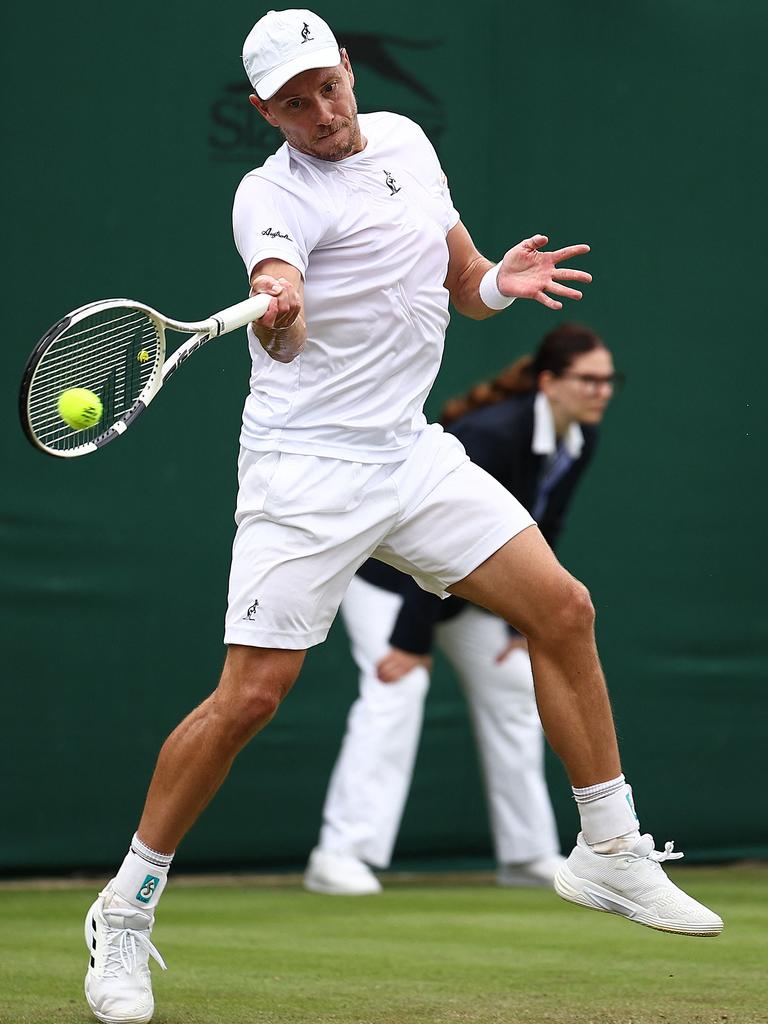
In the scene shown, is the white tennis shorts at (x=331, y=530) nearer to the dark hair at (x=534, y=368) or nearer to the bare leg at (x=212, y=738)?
the bare leg at (x=212, y=738)

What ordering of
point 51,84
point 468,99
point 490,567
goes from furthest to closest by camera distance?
point 468,99 < point 51,84 < point 490,567

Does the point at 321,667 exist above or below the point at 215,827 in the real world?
above

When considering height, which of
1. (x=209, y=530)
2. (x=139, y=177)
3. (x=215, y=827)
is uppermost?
(x=139, y=177)

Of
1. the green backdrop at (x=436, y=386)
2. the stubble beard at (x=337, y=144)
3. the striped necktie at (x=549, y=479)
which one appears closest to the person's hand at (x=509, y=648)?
the striped necktie at (x=549, y=479)

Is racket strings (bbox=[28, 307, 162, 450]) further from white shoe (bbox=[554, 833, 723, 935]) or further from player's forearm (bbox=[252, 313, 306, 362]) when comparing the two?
white shoe (bbox=[554, 833, 723, 935])

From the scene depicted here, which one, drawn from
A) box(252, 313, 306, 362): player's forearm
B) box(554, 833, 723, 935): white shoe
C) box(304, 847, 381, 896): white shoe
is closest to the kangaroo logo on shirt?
box(252, 313, 306, 362): player's forearm

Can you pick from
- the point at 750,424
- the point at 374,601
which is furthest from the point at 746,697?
the point at 374,601

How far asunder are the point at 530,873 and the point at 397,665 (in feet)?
2.76

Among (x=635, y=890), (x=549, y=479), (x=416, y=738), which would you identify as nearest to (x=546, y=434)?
(x=549, y=479)

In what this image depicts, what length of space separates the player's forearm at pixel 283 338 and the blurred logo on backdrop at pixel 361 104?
274 cm

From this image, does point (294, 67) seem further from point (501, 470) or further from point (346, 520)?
point (501, 470)

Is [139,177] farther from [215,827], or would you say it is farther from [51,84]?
[215,827]

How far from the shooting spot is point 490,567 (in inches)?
138

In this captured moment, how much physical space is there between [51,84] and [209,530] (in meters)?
1.48
